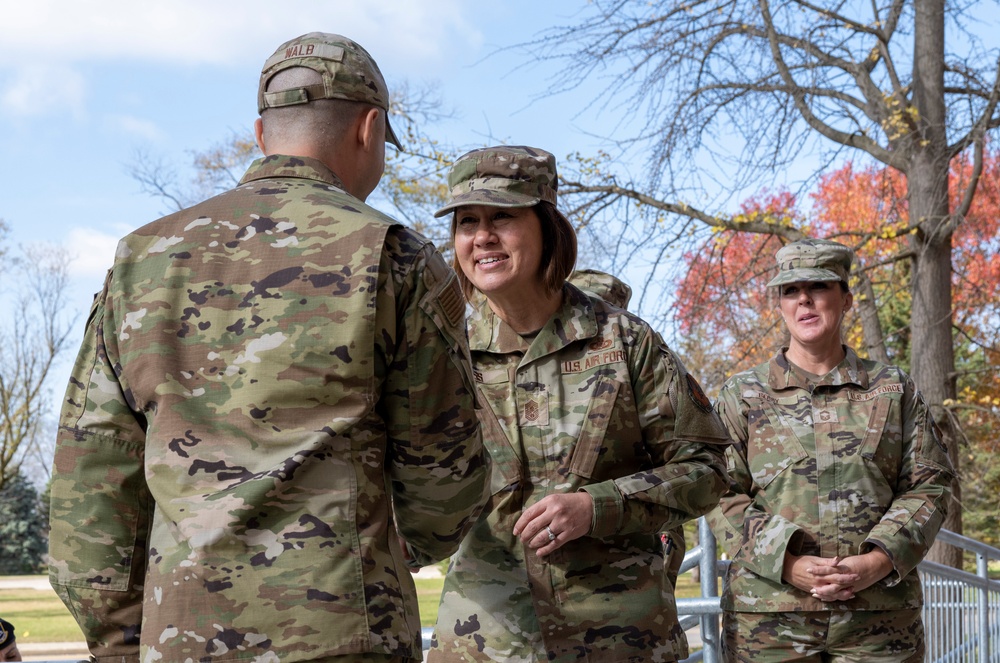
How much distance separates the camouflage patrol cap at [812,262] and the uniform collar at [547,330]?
1438 mm

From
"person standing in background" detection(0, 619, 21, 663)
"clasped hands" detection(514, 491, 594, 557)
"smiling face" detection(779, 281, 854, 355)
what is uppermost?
"smiling face" detection(779, 281, 854, 355)

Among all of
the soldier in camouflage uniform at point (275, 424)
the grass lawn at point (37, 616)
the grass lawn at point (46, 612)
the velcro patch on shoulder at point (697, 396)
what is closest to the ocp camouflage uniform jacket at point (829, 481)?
the velcro patch on shoulder at point (697, 396)

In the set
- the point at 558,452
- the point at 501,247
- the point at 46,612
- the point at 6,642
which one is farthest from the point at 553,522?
the point at 46,612

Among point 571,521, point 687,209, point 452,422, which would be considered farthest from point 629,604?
point 687,209

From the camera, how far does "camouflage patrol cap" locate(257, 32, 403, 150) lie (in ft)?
6.95

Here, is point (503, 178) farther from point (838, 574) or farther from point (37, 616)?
point (37, 616)

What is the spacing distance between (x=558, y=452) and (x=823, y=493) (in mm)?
1538

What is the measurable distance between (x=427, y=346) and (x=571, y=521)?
0.87 m

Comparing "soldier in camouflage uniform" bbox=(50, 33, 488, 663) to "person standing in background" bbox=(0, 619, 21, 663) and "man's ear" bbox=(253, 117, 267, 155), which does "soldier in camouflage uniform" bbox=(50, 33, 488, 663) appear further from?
"person standing in background" bbox=(0, 619, 21, 663)

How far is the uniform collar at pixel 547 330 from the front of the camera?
118 inches

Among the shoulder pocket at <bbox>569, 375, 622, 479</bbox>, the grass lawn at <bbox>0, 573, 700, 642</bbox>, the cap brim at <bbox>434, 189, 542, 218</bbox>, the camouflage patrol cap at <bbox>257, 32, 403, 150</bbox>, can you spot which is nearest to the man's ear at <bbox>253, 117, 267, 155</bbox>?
the camouflage patrol cap at <bbox>257, 32, 403, 150</bbox>

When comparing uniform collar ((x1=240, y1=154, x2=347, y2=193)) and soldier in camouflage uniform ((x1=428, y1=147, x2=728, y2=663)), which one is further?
soldier in camouflage uniform ((x1=428, y1=147, x2=728, y2=663))

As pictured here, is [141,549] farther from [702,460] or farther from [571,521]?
[702,460]

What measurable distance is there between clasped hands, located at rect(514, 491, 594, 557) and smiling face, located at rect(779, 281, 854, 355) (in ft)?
6.34
